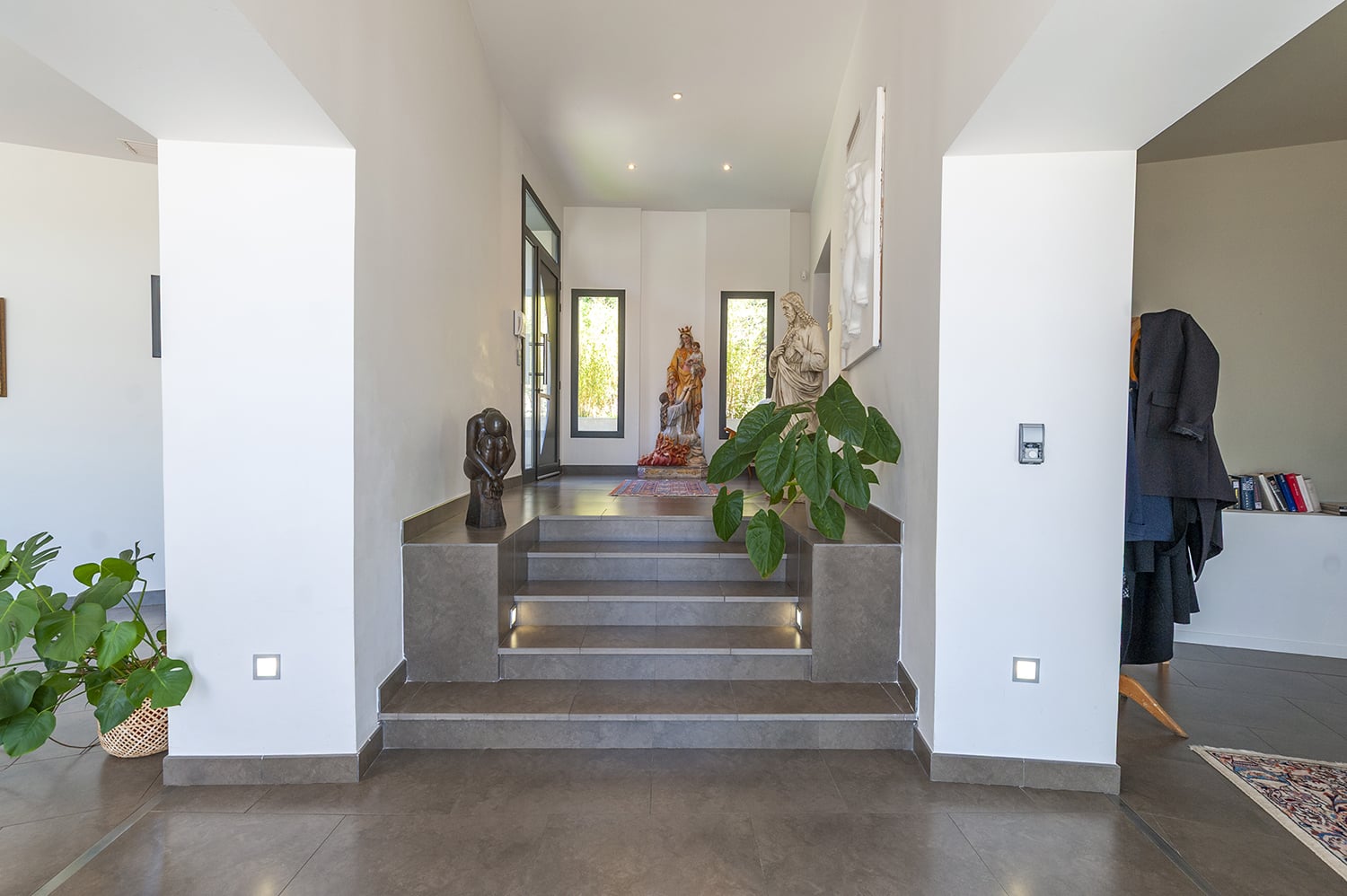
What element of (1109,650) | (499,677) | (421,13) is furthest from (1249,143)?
(499,677)

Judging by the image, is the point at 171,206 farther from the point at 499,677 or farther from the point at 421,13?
the point at 499,677

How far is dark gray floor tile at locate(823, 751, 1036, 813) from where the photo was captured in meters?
2.06

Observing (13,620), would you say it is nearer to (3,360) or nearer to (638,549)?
(638,549)

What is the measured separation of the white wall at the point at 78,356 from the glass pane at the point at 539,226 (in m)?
2.71

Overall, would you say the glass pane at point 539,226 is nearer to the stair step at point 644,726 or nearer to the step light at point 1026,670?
the stair step at point 644,726

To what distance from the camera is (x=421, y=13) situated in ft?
9.49

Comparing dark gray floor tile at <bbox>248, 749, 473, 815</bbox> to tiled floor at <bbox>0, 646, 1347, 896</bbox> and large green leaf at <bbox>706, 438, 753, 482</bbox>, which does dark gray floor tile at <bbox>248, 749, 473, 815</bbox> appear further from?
large green leaf at <bbox>706, 438, 753, 482</bbox>

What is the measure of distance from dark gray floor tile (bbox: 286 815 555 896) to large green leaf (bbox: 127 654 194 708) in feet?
2.28

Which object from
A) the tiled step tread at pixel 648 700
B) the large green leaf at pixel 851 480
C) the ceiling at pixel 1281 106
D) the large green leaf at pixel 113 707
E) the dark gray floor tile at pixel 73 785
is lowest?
the dark gray floor tile at pixel 73 785

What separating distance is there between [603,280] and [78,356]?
4.76 m

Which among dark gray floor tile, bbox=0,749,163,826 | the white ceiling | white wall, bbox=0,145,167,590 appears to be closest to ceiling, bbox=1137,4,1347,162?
the white ceiling

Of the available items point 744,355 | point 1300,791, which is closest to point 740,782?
point 1300,791

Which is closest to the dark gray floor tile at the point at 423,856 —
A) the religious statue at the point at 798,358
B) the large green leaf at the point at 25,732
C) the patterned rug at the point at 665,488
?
the large green leaf at the point at 25,732

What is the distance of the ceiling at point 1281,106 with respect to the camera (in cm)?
306
